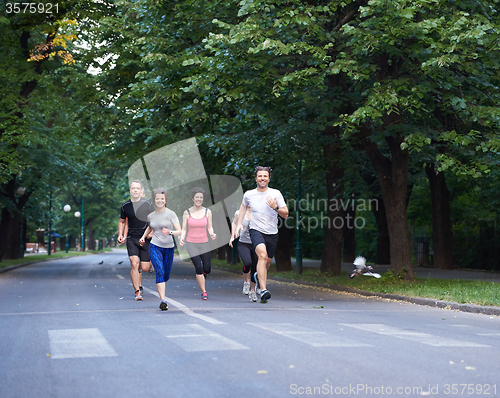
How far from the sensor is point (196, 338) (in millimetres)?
7453

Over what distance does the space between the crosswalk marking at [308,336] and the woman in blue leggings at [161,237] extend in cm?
293

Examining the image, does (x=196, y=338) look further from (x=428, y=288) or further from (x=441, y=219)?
(x=441, y=219)

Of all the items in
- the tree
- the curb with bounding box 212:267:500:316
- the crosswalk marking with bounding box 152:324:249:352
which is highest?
the tree

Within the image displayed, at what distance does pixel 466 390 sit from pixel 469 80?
430 inches

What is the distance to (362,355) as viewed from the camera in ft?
20.9

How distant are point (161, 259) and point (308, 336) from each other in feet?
14.0

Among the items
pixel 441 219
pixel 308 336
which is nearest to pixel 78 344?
pixel 308 336

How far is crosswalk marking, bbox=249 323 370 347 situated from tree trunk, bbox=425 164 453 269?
60.5 ft

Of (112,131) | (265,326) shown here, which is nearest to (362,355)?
(265,326)

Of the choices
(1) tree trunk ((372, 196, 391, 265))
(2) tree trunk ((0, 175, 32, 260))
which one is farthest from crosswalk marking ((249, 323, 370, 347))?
(2) tree trunk ((0, 175, 32, 260))

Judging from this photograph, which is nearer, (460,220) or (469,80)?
(469,80)

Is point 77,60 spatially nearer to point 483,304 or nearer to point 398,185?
point 398,185

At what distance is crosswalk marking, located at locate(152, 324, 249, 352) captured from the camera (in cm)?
677

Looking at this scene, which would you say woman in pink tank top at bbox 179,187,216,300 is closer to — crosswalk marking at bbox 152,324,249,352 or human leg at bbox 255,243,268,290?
human leg at bbox 255,243,268,290
